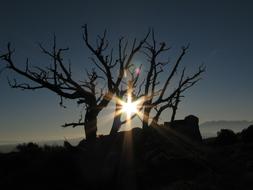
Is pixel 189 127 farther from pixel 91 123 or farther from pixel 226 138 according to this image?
pixel 91 123

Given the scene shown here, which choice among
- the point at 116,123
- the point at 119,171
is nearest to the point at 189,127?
the point at 116,123

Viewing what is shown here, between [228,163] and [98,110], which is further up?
[98,110]

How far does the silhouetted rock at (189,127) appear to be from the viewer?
34062mm

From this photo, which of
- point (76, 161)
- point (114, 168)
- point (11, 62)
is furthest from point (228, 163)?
→ point (11, 62)

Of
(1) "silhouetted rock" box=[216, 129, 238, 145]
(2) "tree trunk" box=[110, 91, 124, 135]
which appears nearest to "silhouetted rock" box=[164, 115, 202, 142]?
(1) "silhouetted rock" box=[216, 129, 238, 145]

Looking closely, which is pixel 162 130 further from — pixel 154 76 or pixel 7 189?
pixel 7 189

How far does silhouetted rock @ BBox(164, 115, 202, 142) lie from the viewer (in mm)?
34062

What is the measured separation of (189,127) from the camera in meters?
34.9

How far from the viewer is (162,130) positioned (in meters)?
33.3

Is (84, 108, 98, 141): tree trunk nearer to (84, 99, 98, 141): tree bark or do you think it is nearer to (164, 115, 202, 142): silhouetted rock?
(84, 99, 98, 141): tree bark

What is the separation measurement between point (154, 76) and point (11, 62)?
8305 millimetres

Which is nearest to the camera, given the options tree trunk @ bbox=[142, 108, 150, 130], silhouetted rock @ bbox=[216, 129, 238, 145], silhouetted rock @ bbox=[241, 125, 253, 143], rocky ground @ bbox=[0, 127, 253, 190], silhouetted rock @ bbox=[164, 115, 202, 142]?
rocky ground @ bbox=[0, 127, 253, 190]

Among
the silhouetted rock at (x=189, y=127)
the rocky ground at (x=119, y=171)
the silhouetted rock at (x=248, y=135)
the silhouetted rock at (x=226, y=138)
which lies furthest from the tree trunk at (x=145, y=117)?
the silhouetted rock at (x=226, y=138)

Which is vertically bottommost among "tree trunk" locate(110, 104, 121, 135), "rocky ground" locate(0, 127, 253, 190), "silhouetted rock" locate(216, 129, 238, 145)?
"rocky ground" locate(0, 127, 253, 190)
